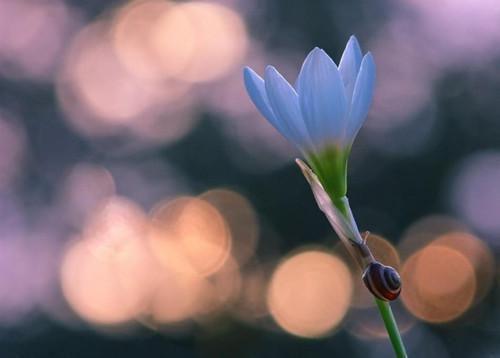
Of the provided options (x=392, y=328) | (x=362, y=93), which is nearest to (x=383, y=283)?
(x=392, y=328)

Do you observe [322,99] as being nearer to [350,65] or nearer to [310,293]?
[350,65]

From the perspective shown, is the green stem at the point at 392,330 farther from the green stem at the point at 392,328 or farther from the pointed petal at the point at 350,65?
the pointed petal at the point at 350,65

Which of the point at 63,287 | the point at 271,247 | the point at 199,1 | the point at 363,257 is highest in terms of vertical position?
the point at 363,257

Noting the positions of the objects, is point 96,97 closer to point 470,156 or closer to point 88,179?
point 88,179

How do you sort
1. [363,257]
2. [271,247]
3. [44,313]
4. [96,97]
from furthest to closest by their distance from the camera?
[96,97] → [271,247] → [44,313] → [363,257]

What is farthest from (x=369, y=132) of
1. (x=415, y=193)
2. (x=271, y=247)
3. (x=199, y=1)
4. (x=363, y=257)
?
(x=363, y=257)

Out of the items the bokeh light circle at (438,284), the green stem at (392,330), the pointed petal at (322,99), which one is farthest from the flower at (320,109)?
the bokeh light circle at (438,284)

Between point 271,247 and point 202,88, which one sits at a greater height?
point 202,88
